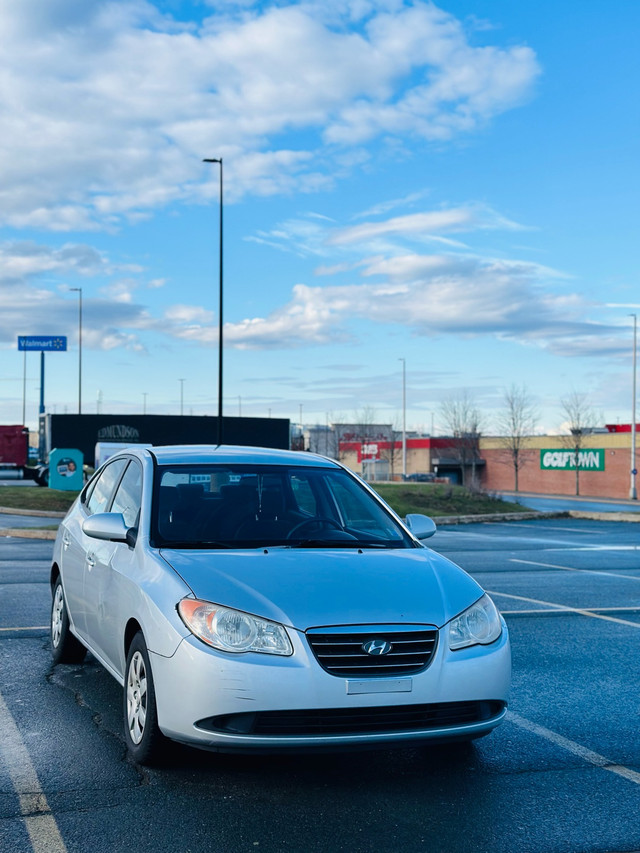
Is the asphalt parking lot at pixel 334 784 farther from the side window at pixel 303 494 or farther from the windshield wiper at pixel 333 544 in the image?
the side window at pixel 303 494

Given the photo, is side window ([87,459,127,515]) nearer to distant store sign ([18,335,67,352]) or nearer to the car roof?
the car roof

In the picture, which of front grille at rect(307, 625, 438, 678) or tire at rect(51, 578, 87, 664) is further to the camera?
tire at rect(51, 578, 87, 664)

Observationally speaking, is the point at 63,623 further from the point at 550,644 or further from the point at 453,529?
the point at 453,529

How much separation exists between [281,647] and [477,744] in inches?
63.9

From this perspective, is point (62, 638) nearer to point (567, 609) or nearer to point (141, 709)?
point (141, 709)

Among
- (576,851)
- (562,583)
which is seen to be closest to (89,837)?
(576,851)

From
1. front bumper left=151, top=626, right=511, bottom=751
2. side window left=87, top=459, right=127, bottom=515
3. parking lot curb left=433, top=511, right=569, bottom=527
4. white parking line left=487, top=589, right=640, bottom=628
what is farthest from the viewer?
parking lot curb left=433, top=511, right=569, bottom=527

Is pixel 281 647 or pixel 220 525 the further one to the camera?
pixel 220 525

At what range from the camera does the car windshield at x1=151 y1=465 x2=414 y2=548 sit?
5.45 metres

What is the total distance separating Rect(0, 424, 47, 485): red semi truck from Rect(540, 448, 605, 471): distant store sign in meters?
36.2

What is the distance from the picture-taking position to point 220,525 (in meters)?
5.60

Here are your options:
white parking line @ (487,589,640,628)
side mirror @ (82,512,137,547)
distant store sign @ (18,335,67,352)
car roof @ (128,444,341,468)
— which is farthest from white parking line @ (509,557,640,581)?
distant store sign @ (18,335,67,352)

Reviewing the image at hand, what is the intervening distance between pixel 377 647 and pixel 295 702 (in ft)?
1.47

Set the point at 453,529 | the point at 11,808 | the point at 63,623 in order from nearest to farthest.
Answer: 1. the point at 11,808
2. the point at 63,623
3. the point at 453,529
